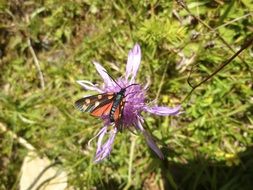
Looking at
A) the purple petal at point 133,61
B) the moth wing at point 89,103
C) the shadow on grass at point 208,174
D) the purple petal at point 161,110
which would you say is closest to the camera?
the moth wing at point 89,103

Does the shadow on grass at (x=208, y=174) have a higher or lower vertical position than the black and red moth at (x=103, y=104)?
lower

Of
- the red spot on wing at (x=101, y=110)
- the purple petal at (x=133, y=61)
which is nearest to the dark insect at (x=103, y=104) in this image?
the red spot on wing at (x=101, y=110)

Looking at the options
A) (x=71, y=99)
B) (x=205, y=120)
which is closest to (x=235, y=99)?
(x=205, y=120)

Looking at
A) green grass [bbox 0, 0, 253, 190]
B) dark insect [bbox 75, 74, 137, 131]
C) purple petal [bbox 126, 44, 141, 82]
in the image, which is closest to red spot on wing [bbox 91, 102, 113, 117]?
dark insect [bbox 75, 74, 137, 131]

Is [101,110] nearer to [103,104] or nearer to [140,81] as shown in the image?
[103,104]

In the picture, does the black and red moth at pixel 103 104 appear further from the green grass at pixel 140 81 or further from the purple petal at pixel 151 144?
the green grass at pixel 140 81

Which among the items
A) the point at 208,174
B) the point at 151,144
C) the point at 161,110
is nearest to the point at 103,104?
the point at 161,110
